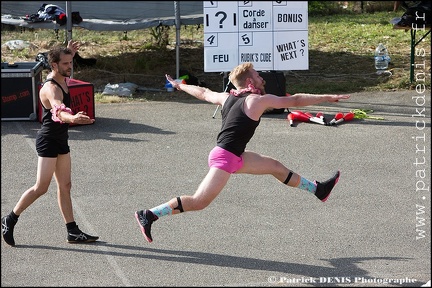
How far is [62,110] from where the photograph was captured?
6.36 m

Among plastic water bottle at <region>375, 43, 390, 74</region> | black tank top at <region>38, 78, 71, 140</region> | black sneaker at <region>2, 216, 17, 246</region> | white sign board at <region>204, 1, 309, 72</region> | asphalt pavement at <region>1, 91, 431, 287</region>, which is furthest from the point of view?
plastic water bottle at <region>375, 43, 390, 74</region>

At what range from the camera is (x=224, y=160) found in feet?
21.0

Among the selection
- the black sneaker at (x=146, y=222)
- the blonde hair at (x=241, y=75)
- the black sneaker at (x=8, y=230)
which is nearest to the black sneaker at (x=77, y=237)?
the black sneaker at (x=8, y=230)

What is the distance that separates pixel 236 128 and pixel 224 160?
0.28 metres

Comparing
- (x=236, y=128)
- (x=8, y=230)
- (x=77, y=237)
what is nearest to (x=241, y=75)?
(x=236, y=128)

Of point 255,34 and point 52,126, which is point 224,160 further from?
point 255,34

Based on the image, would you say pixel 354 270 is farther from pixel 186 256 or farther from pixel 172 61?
pixel 172 61

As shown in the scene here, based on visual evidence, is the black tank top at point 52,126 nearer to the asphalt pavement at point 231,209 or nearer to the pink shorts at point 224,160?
the asphalt pavement at point 231,209

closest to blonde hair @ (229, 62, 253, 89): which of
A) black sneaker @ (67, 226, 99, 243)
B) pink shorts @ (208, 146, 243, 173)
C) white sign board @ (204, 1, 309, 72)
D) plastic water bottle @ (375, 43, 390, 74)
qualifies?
pink shorts @ (208, 146, 243, 173)

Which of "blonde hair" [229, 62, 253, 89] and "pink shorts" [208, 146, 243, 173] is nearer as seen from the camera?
"pink shorts" [208, 146, 243, 173]

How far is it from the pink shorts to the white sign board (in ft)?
20.1

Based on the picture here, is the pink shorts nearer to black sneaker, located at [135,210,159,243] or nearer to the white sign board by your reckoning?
black sneaker, located at [135,210,159,243]

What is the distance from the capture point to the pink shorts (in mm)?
6379

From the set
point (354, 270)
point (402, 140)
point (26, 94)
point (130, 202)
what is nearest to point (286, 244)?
point (354, 270)
